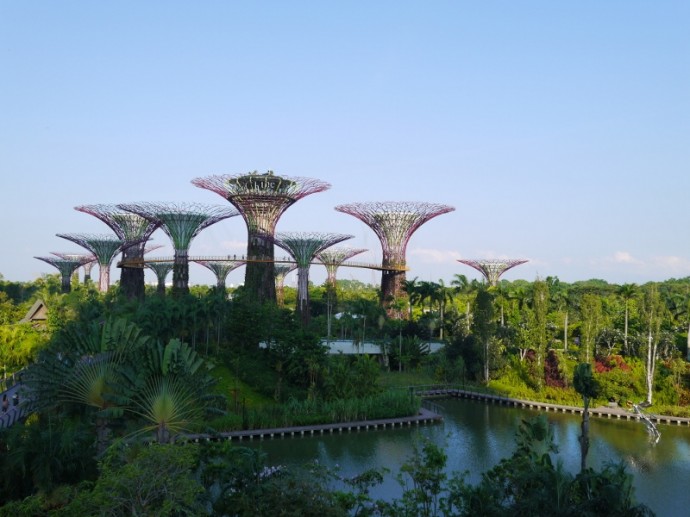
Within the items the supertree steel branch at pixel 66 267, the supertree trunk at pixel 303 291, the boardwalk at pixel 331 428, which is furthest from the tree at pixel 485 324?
the supertree steel branch at pixel 66 267

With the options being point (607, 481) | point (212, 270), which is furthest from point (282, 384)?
point (212, 270)

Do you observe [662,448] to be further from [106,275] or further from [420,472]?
A: [106,275]

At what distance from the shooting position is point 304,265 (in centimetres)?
4922

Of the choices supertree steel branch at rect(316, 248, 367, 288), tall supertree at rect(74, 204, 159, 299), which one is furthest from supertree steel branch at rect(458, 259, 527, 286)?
tall supertree at rect(74, 204, 159, 299)

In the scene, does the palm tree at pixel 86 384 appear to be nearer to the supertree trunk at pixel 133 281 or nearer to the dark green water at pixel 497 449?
the dark green water at pixel 497 449

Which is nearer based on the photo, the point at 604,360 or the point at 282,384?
the point at 282,384

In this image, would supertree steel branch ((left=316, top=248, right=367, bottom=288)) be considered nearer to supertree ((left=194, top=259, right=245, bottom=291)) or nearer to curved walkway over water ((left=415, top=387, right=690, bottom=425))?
supertree ((left=194, top=259, right=245, bottom=291))

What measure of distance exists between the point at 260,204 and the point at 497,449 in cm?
2838

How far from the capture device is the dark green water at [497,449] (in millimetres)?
19500

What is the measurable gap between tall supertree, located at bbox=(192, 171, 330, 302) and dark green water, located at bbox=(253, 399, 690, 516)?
2207cm

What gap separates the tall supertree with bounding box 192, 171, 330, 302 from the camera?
4684 cm

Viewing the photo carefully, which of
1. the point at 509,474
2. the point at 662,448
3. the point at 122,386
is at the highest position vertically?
the point at 122,386

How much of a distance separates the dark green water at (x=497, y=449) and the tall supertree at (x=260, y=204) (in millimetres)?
22070

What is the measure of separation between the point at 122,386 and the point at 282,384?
603 inches
